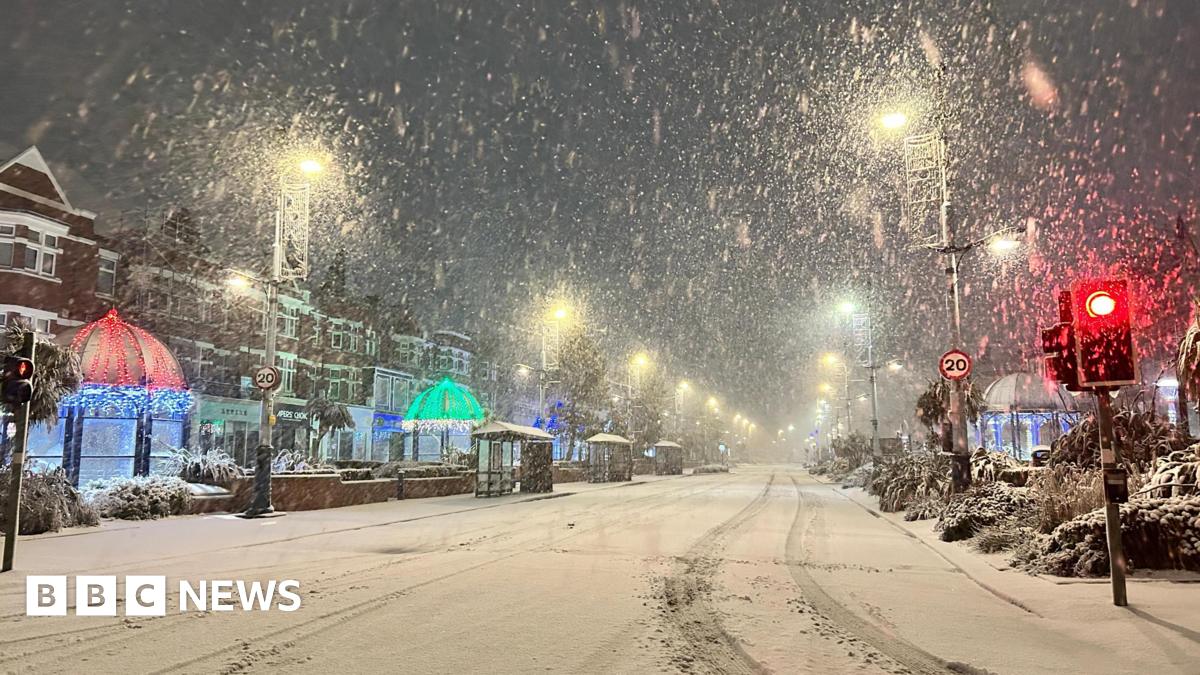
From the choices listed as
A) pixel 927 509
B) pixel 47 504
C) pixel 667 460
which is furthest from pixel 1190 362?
pixel 667 460

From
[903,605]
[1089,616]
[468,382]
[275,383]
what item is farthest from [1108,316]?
[468,382]

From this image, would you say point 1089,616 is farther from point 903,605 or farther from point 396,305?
point 396,305

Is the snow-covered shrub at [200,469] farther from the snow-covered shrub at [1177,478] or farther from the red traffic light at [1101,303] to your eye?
the snow-covered shrub at [1177,478]

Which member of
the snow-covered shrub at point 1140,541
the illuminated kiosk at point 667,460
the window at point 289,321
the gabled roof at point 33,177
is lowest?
the illuminated kiosk at point 667,460

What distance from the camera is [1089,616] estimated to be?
7.57 metres

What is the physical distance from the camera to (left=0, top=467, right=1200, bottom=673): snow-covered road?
19.5 feet

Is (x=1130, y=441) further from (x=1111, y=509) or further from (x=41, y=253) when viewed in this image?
(x=41, y=253)

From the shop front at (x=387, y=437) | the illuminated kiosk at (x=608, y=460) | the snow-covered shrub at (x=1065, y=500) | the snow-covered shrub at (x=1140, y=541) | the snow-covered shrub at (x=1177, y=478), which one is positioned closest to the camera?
the snow-covered shrub at (x=1140, y=541)

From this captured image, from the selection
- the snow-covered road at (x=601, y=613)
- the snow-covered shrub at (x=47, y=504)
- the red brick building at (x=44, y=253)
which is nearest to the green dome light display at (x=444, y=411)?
the red brick building at (x=44, y=253)

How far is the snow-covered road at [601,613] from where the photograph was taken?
596cm

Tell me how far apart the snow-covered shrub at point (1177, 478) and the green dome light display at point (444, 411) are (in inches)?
1113

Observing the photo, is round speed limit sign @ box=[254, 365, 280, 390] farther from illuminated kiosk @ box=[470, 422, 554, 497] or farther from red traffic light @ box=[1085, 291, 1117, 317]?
red traffic light @ box=[1085, 291, 1117, 317]

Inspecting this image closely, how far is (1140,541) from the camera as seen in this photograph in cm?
996

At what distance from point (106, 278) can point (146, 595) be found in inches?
1187
